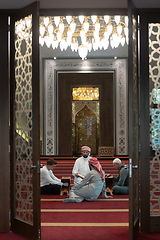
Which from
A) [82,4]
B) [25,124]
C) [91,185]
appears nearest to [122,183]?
[91,185]

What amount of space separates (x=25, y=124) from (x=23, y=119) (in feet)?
0.21

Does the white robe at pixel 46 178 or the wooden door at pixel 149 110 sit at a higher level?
the wooden door at pixel 149 110

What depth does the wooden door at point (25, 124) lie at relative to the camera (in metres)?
2.73

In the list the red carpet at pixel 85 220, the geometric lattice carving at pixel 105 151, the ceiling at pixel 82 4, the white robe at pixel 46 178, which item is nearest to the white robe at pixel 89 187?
the red carpet at pixel 85 220

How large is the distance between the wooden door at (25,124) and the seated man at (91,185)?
135 cm

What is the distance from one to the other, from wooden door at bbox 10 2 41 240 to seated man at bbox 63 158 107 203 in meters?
1.35

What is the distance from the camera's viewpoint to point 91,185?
4.12 meters

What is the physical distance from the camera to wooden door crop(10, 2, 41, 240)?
8.95ft

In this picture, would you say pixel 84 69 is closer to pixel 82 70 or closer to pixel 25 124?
pixel 82 70

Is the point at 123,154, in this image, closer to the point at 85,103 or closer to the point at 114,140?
the point at 114,140

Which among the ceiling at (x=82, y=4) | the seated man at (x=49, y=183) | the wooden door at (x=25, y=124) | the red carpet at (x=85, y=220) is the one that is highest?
the ceiling at (x=82, y=4)

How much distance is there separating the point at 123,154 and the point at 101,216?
6.40m

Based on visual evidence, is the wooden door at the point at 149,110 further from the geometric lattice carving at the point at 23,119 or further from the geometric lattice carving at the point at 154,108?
the geometric lattice carving at the point at 23,119

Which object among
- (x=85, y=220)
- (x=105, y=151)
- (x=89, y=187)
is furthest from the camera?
(x=105, y=151)
